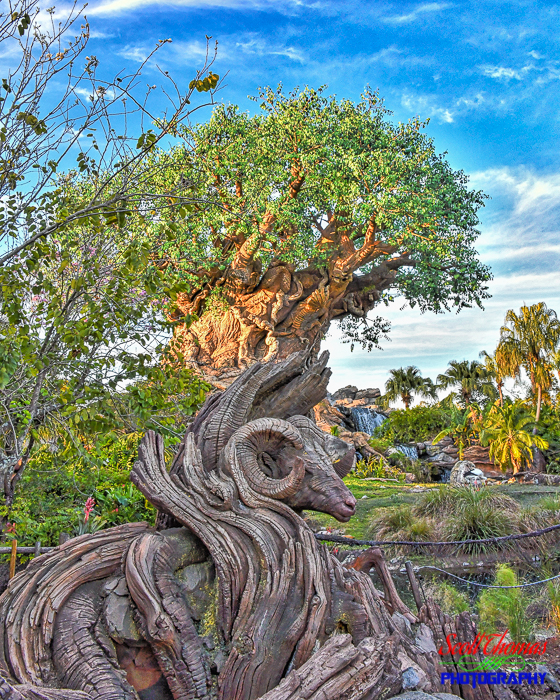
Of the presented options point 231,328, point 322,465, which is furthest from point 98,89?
point 231,328

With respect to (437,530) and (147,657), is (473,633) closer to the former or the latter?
(147,657)

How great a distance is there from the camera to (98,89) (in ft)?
13.7

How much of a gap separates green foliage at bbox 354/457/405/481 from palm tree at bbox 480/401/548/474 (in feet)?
13.8

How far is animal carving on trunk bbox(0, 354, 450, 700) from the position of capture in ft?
9.11

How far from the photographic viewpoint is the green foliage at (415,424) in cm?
3028

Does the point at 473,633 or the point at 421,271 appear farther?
the point at 421,271

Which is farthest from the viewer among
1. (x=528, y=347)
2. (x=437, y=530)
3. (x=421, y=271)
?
(x=528, y=347)

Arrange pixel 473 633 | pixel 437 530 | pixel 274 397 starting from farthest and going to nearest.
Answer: pixel 437 530, pixel 274 397, pixel 473 633

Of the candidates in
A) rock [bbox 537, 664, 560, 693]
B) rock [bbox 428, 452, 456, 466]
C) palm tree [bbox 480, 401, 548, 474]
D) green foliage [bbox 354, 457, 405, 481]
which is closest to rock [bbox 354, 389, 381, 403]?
rock [bbox 428, 452, 456, 466]

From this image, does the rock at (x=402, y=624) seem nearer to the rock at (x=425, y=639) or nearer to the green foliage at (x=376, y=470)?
the rock at (x=425, y=639)

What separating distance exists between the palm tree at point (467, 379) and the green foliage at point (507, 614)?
34.1 metres

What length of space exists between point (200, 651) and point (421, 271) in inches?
709

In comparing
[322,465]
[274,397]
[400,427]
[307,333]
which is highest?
[307,333]

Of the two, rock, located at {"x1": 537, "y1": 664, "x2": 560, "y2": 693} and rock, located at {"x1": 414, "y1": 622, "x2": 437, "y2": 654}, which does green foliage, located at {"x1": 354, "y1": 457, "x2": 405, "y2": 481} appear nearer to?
rock, located at {"x1": 537, "y1": 664, "x2": 560, "y2": 693}
